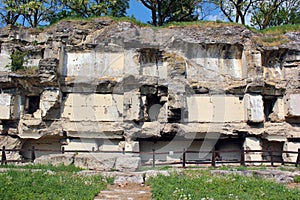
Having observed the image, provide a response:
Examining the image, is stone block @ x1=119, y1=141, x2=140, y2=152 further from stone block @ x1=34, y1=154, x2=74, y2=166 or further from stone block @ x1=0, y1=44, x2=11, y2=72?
stone block @ x1=0, y1=44, x2=11, y2=72

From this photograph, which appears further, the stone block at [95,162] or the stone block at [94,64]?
the stone block at [94,64]

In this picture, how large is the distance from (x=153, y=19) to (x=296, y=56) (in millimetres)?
12135

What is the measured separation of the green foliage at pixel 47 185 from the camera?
23.2 feet

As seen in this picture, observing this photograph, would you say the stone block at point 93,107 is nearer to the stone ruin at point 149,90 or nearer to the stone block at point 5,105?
the stone ruin at point 149,90

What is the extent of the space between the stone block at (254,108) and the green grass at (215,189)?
22.1 ft

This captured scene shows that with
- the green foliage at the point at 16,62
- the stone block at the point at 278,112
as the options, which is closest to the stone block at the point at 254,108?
the stone block at the point at 278,112

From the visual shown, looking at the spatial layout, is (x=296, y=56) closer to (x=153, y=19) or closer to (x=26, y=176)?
(x=153, y=19)

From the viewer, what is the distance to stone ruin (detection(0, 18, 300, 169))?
1551 cm

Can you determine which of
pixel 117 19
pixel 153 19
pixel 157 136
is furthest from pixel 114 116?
pixel 153 19

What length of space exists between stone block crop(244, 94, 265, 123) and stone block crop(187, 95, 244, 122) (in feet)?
1.52

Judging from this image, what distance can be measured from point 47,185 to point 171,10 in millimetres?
20432

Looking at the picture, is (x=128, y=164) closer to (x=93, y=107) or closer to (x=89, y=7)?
(x=93, y=107)

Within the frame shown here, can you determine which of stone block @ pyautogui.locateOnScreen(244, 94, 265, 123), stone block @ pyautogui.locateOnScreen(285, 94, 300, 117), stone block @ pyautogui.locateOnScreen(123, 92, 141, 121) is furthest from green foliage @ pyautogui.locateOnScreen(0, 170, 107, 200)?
stone block @ pyautogui.locateOnScreen(285, 94, 300, 117)

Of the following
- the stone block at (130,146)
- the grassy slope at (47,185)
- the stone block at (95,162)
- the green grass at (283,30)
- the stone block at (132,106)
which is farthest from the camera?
the green grass at (283,30)
